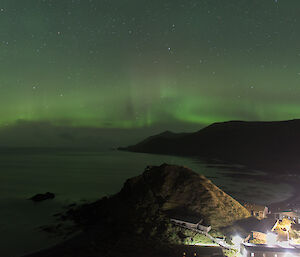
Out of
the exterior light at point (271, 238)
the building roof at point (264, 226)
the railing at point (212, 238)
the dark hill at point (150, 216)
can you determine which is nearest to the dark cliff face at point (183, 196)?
the dark hill at point (150, 216)

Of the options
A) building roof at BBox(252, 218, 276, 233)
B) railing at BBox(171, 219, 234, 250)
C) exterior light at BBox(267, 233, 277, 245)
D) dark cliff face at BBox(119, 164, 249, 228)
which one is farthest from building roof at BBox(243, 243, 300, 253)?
dark cliff face at BBox(119, 164, 249, 228)

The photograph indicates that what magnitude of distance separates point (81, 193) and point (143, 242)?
37992 millimetres

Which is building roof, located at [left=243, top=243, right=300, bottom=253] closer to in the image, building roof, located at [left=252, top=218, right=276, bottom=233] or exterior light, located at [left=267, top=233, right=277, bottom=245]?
exterior light, located at [left=267, top=233, right=277, bottom=245]

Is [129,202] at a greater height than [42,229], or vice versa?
[129,202]

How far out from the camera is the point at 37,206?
4703 centimetres

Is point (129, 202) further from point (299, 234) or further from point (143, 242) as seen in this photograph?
point (299, 234)

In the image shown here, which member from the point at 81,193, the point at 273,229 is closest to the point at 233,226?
the point at 273,229

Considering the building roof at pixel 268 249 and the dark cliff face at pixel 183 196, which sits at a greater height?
the dark cliff face at pixel 183 196

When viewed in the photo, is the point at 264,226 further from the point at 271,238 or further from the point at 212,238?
the point at 212,238

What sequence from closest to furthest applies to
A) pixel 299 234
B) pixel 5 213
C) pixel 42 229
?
1. pixel 299 234
2. pixel 42 229
3. pixel 5 213

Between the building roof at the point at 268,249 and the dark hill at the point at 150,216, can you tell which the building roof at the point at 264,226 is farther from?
the building roof at the point at 268,249

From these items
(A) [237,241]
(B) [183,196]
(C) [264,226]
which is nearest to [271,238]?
(C) [264,226]

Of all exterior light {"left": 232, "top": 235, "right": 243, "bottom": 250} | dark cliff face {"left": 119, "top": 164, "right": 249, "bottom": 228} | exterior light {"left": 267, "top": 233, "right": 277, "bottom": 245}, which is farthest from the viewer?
dark cliff face {"left": 119, "top": 164, "right": 249, "bottom": 228}

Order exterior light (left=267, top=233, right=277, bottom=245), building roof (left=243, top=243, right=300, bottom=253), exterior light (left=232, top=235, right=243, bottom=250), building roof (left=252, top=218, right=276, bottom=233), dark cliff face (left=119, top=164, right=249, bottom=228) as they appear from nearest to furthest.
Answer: building roof (left=243, top=243, right=300, bottom=253) < exterior light (left=232, top=235, right=243, bottom=250) < exterior light (left=267, top=233, right=277, bottom=245) < building roof (left=252, top=218, right=276, bottom=233) < dark cliff face (left=119, top=164, right=249, bottom=228)
